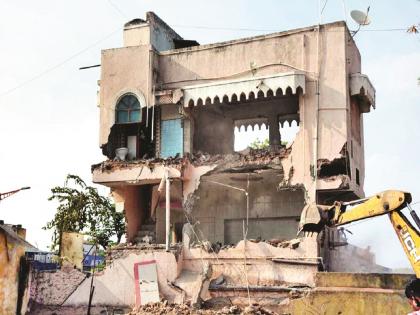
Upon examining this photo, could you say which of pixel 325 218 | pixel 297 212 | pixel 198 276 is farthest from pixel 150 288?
pixel 325 218

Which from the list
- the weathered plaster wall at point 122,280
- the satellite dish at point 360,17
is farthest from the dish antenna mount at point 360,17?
the weathered plaster wall at point 122,280

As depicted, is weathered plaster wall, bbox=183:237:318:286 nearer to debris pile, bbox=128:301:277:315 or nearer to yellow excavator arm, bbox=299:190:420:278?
debris pile, bbox=128:301:277:315

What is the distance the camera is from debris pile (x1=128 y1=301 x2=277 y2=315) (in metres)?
17.9

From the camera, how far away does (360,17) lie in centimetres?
2306

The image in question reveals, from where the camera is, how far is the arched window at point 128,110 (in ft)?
82.4

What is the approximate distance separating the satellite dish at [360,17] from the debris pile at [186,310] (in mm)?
11793

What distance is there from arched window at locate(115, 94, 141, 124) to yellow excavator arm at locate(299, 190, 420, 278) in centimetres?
1663

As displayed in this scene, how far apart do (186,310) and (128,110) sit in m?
9.95

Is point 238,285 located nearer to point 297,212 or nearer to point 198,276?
point 198,276

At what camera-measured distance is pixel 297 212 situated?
2448cm

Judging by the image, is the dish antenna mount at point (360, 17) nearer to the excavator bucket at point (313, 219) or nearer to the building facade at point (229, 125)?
the building facade at point (229, 125)

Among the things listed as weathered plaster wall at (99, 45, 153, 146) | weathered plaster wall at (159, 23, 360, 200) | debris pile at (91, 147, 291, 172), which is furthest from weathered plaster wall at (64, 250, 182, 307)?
weathered plaster wall at (159, 23, 360, 200)

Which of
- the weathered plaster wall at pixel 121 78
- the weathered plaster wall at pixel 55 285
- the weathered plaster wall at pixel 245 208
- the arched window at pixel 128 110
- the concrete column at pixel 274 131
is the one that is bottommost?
the weathered plaster wall at pixel 55 285

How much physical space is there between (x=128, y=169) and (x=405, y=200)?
55.8 feet
